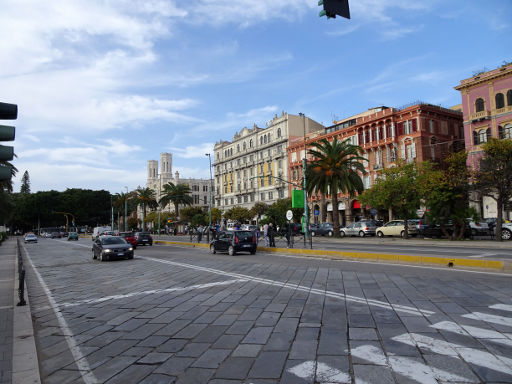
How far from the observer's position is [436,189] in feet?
89.6

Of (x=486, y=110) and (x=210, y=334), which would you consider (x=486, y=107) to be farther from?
(x=210, y=334)

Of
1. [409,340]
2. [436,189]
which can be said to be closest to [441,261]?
[409,340]

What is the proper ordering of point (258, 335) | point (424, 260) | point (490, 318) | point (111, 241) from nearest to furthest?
point (258, 335) < point (490, 318) < point (424, 260) < point (111, 241)

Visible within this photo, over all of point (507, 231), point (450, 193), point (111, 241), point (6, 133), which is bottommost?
point (507, 231)

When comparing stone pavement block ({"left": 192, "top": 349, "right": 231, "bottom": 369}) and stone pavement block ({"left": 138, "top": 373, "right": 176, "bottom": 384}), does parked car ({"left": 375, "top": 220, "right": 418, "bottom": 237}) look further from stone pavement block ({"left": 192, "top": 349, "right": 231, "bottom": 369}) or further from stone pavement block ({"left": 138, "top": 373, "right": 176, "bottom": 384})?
Result: stone pavement block ({"left": 138, "top": 373, "right": 176, "bottom": 384})

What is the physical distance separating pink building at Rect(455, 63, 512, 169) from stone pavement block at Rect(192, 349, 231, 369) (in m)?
39.2

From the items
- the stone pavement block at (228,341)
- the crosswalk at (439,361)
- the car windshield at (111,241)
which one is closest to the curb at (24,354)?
the stone pavement block at (228,341)

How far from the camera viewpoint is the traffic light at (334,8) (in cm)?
624

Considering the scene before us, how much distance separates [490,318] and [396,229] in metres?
30.9

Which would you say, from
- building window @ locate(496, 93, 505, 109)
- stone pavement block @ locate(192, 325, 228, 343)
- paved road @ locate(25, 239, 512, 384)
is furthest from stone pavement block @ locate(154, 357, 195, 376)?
building window @ locate(496, 93, 505, 109)

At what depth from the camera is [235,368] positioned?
444cm

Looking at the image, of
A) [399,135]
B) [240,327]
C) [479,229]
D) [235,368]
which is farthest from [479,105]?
[235,368]

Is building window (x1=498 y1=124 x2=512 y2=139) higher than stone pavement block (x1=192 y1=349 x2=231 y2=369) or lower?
higher

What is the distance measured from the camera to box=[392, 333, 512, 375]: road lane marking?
4199 mm
